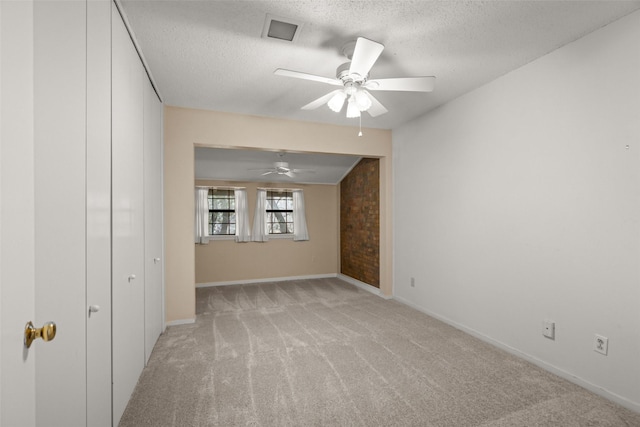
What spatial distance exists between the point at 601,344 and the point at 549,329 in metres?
0.35

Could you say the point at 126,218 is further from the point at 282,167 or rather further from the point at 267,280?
the point at 267,280

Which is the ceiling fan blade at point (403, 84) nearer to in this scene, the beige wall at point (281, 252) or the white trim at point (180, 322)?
the white trim at point (180, 322)

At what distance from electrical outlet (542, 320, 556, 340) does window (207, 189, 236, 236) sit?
16.3ft

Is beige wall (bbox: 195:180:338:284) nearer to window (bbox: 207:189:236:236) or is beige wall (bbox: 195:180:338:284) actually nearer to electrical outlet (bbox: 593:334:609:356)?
window (bbox: 207:189:236:236)

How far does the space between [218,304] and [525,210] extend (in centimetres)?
390

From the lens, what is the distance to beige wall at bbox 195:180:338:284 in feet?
18.7

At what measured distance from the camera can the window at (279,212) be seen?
6250 millimetres

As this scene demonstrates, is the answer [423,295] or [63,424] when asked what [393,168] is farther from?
[63,424]

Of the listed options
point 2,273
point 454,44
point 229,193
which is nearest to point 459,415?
point 2,273

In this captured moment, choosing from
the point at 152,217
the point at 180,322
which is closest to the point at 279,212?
the point at 180,322

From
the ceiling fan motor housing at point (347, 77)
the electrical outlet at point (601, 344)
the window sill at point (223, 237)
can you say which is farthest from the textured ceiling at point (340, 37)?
the window sill at point (223, 237)

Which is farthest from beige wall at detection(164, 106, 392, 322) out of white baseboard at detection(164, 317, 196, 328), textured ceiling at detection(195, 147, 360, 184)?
textured ceiling at detection(195, 147, 360, 184)

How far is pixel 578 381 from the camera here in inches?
88.7

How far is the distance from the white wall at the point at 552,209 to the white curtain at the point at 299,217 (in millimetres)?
3051
